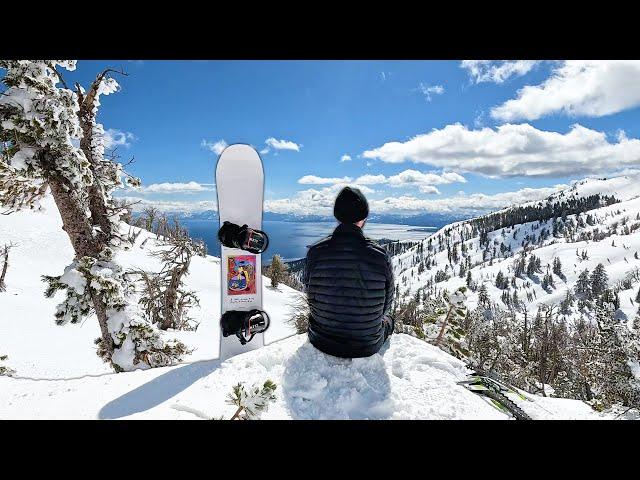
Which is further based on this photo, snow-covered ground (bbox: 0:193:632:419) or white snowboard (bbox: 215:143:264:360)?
white snowboard (bbox: 215:143:264:360)

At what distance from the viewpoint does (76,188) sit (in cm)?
610

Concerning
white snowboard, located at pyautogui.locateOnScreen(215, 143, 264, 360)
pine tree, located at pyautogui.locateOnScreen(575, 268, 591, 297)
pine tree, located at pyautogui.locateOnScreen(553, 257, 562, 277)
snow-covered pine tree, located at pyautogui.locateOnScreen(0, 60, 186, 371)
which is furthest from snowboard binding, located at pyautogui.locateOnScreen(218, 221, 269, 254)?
pine tree, located at pyautogui.locateOnScreen(553, 257, 562, 277)

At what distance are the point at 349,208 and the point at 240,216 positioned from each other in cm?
238

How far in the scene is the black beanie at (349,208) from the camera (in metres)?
3.86

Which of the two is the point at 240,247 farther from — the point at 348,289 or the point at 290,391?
the point at 290,391

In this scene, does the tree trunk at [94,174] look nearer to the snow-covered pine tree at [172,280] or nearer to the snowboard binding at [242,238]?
the snowboard binding at [242,238]

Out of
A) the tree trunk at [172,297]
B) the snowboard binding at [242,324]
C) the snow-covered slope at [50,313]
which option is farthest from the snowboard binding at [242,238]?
the tree trunk at [172,297]

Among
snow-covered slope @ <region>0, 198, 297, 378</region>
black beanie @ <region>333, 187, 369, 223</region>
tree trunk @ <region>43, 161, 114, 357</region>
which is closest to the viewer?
black beanie @ <region>333, 187, 369, 223</region>

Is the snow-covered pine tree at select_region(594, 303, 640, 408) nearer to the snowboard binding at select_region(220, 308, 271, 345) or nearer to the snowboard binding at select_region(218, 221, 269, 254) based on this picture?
the snowboard binding at select_region(220, 308, 271, 345)

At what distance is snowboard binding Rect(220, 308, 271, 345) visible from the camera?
513cm
